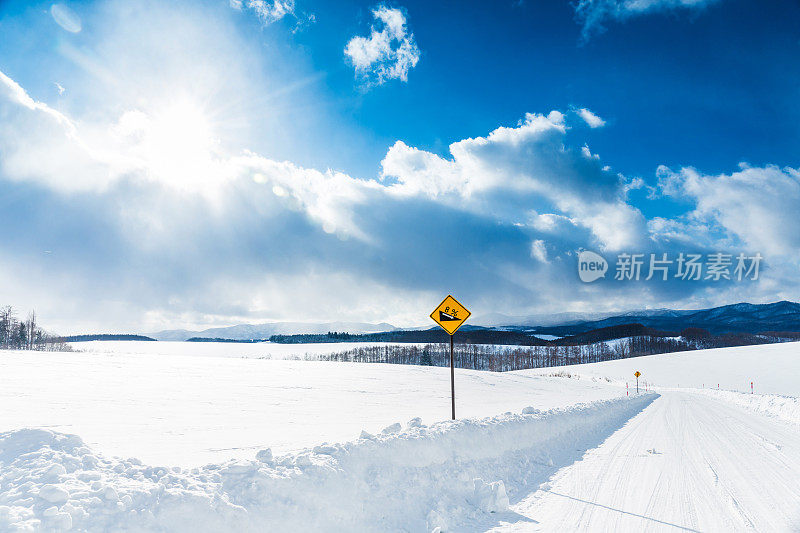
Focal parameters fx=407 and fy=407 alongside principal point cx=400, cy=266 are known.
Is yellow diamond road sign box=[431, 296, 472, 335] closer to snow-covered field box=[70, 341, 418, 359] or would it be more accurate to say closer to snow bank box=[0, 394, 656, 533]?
snow bank box=[0, 394, 656, 533]

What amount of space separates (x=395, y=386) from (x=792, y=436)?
67.3 feet

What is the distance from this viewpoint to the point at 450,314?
11.9 metres

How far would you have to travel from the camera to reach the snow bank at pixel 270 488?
412 centimetres

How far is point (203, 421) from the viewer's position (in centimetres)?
1201

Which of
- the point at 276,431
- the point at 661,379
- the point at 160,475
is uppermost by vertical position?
the point at 160,475

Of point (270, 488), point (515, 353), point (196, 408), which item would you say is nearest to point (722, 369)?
point (515, 353)

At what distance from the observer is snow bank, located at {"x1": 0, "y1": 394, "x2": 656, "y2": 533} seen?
4117 millimetres

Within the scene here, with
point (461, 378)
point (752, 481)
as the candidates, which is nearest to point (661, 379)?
point (461, 378)

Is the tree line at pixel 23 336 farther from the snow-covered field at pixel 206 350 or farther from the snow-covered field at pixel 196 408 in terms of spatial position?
the snow-covered field at pixel 196 408

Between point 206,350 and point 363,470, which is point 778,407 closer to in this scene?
point 363,470

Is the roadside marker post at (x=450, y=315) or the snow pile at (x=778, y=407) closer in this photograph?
the roadside marker post at (x=450, y=315)

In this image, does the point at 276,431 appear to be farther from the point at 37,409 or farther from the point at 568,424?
the point at 568,424

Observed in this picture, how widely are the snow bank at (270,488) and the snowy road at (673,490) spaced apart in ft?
2.51

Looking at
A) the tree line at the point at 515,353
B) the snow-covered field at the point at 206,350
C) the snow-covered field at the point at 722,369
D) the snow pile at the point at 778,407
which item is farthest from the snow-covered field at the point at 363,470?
the tree line at the point at 515,353
